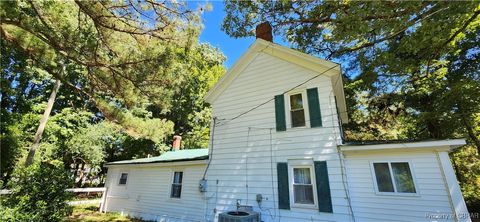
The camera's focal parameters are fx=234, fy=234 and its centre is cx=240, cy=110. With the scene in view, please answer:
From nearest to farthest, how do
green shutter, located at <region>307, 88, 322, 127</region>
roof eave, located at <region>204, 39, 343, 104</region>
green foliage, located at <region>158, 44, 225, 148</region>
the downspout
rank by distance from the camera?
the downspout, green shutter, located at <region>307, 88, 322, 127</region>, roof eave, located at <region>204, 39, 343, 104</region>, green foliage, located at <region>158, 44, 225, 148</region>

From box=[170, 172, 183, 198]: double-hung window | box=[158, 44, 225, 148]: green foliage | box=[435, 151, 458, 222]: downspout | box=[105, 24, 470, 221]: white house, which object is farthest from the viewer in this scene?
box=[158, 44, 225, 148]: green foliage

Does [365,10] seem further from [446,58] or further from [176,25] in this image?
[446,58]

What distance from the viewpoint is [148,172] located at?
38.8 feet

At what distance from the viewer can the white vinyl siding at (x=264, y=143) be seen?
288 inches

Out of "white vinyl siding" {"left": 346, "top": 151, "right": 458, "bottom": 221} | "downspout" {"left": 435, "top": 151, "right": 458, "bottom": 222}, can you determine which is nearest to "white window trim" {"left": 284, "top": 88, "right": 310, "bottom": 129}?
"white vinyl siding" {"left": 346, "top": 151, "right": 458, "bottom": 221}

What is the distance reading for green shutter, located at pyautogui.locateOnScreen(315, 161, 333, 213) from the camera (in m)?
6.85

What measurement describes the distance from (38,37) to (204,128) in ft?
56.1

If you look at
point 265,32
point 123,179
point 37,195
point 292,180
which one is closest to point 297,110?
point 292,180

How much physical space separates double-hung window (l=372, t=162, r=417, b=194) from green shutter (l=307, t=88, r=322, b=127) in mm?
2085

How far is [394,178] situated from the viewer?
6.40m

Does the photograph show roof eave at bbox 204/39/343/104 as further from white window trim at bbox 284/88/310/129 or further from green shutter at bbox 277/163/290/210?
green shutter at bbox 277/163/290/210

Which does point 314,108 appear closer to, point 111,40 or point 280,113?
point 280,113

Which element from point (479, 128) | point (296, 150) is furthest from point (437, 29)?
point (479, 128)

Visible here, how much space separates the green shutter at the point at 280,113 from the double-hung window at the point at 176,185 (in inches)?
201
